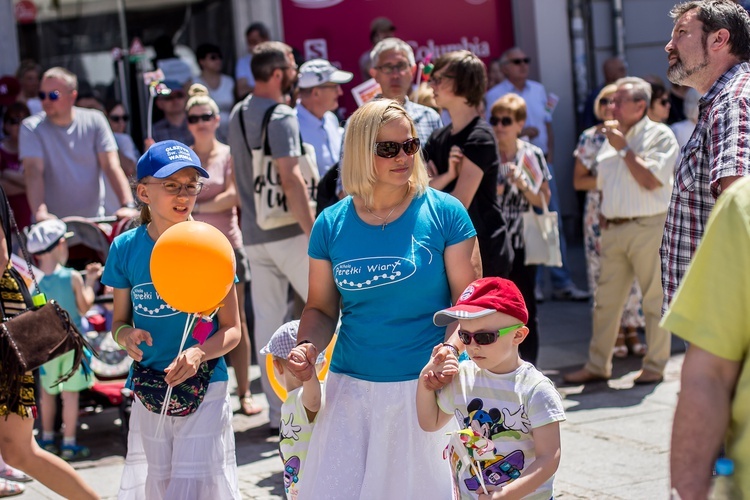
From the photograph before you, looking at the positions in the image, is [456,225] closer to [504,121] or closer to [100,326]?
[504,121]

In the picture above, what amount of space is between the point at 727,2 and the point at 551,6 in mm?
9264

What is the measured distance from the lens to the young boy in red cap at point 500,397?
3.37 meters

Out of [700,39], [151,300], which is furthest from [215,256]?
[700,39]

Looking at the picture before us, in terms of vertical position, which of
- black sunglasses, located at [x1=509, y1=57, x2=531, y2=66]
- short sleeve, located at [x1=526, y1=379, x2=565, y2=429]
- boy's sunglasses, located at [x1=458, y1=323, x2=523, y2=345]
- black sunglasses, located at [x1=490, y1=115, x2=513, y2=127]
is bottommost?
short sleeve, located at [x1=526, y1=379, x2=565, y2=429]

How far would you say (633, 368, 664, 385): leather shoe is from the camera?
7.49 meters

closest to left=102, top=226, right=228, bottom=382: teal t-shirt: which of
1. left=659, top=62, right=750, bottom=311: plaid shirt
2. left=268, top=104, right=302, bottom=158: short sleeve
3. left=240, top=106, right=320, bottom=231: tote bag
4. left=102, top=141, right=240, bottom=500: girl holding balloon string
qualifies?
left=102, top=141, right=240, bottom=500: girl holding balloon string

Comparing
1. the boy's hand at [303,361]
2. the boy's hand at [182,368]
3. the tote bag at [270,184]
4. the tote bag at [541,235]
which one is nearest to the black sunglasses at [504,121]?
the tote bag at [541,235]

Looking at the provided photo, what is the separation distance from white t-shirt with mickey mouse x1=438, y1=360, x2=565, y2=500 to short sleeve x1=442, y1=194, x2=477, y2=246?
54 centimetres

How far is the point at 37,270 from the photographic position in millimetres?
6773

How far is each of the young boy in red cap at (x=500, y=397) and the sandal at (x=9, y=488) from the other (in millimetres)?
3271

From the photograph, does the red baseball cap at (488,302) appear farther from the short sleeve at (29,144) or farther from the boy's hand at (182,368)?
the short sleeve at (29,144)

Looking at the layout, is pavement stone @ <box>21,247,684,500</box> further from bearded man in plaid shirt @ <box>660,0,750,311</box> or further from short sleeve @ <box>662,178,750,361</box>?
short sleeve @ <box>662,178,750,361</box>

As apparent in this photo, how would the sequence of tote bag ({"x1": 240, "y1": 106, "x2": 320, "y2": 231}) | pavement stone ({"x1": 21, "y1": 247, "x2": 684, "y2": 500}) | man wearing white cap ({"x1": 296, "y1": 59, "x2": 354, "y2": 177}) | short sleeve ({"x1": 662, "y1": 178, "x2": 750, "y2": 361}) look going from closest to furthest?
short sleeve ({"x1": 662, "y1": 178, "x2": 750, "y2": 361})
pavement stone ({"x1": 21, "y1": 247, "x2": 684, "y2": 500})
tote bag ({"x1": 240, "y1": 106, "x2": 320, "y2": 231})
man wearing white cap ({"x1": 296, "y1": 59, "x2": 354, "y2": 177})

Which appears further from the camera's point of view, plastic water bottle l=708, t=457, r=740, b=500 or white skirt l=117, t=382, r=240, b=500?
white skirt l=117, t=382, r=240, b=500
